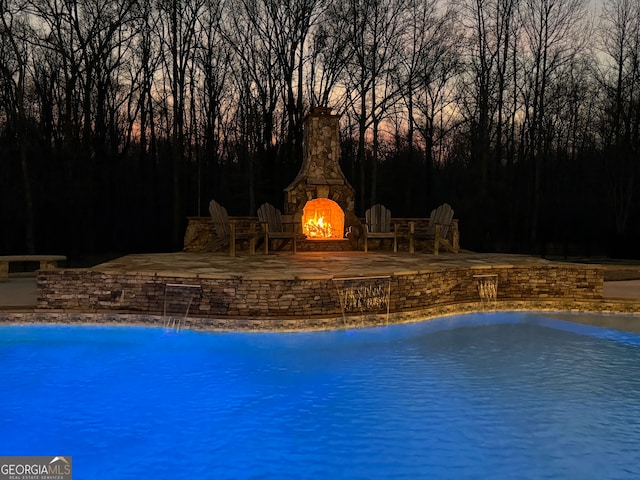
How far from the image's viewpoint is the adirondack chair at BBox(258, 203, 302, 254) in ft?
34.9

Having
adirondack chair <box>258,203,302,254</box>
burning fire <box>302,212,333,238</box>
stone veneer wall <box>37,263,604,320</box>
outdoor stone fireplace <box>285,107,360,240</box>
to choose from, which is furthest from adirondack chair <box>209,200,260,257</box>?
stone veneer wall <box>37,263,604,320</box>

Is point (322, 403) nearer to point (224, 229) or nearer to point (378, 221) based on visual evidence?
point (224, 229)

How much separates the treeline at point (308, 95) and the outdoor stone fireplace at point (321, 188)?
4.59m

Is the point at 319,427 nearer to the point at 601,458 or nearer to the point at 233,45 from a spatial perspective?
the point at 601,458

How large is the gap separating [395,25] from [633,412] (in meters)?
16.5

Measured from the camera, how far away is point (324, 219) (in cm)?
1337

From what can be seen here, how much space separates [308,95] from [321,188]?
896 cm

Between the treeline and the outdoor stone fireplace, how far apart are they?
4.59 m

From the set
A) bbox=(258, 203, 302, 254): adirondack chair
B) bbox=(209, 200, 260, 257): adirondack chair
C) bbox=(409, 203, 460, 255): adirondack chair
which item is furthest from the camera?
bbox=(409, 203, 460, 255): adirondack chair

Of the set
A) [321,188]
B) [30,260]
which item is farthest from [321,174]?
[30,260]

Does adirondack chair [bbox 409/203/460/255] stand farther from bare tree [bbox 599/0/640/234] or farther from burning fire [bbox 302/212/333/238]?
bare tree [bbox 599/0/640/234]

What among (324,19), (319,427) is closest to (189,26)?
(324,19)

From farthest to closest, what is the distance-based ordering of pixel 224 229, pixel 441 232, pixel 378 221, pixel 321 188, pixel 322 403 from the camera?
pixel 321 188 < pixel 378 221 < pixel 441 232 < pixel 224 229 < pixel 322 403

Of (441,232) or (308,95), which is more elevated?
(308,95)
